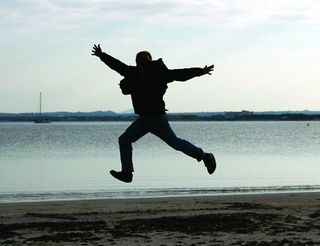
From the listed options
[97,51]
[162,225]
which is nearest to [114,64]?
[97,51]

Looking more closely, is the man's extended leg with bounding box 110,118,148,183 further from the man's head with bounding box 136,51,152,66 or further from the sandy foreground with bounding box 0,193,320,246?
the sandy foreground with bounding box 0,193,320,246

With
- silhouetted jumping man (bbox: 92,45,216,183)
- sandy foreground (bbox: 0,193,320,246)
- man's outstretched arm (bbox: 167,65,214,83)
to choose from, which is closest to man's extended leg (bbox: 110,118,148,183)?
silhouetted jumping man (bbox: 92,45,216,183)

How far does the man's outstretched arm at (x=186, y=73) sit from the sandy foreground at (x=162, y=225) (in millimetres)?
4322

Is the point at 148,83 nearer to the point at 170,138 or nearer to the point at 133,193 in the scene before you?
the point at 170,138

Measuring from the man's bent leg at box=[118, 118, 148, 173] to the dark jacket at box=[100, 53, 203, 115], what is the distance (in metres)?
0.26

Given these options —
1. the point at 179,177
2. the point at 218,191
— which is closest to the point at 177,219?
the point at 218,191

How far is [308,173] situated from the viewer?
42.5 m

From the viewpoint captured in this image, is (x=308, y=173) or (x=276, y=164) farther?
(x=276, y=164)

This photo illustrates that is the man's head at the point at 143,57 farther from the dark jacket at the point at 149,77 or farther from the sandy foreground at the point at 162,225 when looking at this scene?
the sandy foreground at the point at 162,225

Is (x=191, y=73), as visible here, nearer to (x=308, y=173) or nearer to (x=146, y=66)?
(x=146, y=66)

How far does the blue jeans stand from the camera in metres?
10.1

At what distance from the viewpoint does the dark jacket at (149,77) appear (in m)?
9.91

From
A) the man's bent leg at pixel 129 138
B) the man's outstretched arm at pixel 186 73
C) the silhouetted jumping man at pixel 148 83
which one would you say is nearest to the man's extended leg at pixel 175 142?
the silhouetted jumping man at pixel 148 83

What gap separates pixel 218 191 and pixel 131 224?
14.7m
